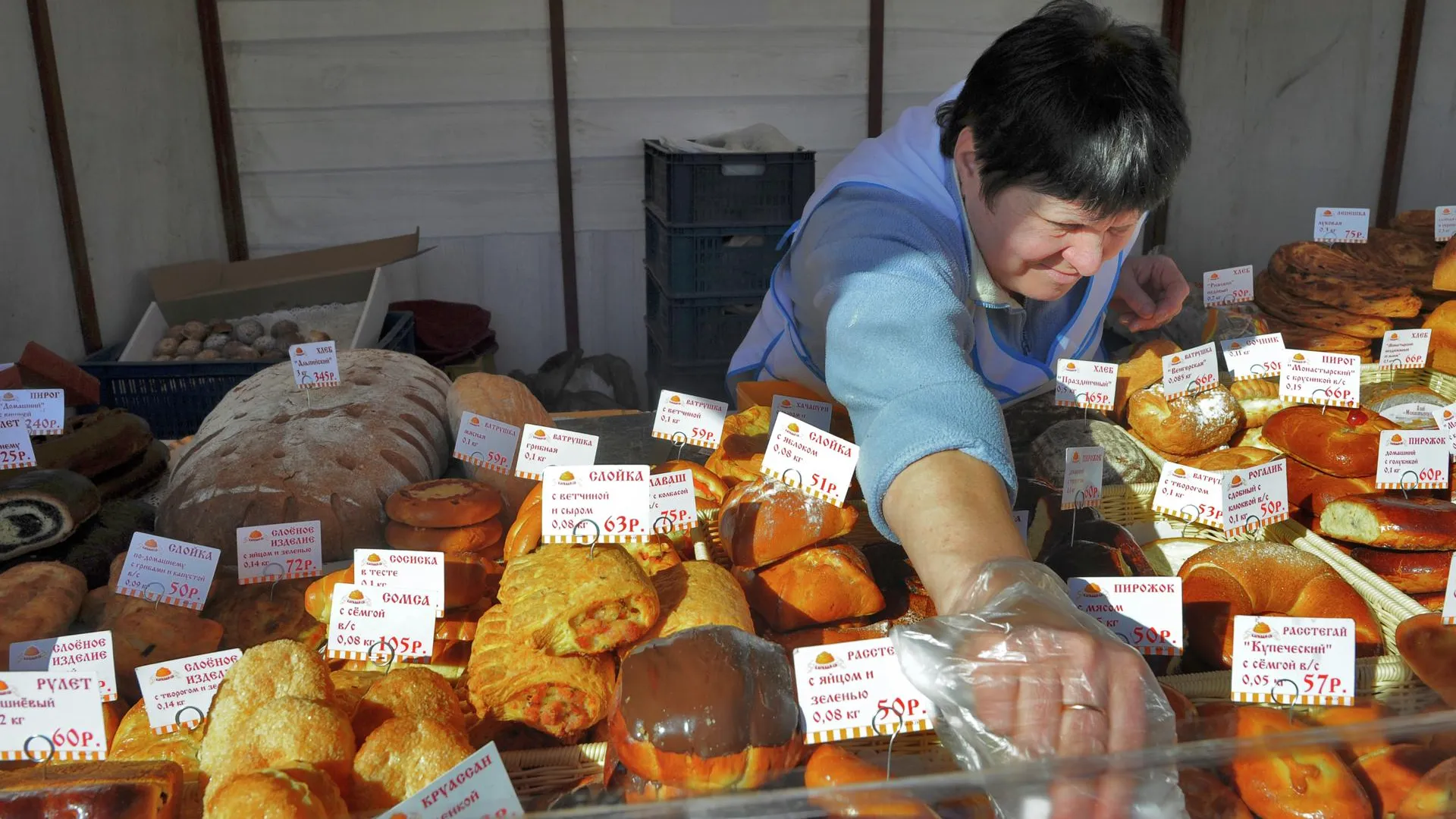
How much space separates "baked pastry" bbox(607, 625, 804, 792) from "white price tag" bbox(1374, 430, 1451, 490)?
4.62 feet

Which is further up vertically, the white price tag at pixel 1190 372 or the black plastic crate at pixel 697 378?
the white price tag at pixel 1190 372

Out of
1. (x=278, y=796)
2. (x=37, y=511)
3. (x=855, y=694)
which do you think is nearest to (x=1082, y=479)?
(x=855, y=694)

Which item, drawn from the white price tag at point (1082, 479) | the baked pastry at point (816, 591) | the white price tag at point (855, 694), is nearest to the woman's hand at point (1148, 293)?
the white price tag at point (1082, 479)

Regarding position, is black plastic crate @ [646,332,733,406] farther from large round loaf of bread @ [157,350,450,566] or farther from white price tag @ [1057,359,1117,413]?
white price tag @ [1057,359,1117,413]

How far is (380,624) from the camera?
143 cm

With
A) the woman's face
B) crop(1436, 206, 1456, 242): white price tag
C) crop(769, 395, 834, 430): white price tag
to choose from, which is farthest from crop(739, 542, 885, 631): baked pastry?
crop(1436, 206, 1456, 242): white price tag

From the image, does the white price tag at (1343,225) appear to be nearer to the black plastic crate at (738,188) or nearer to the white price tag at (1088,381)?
the white price tag at (1088,381)

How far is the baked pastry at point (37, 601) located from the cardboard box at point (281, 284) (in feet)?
7.50

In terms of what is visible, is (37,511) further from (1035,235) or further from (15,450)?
(1035,235)

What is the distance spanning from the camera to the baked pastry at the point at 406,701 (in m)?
1.19

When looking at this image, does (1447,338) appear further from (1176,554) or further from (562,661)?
(562,661)

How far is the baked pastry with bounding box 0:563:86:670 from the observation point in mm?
1479

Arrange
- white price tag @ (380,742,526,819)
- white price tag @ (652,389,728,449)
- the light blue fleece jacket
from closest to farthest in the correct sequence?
1. white price tag @ (380,742,526,819)
2. the light blue fleece jacket
3. white price tag @ (652,389,728,449)

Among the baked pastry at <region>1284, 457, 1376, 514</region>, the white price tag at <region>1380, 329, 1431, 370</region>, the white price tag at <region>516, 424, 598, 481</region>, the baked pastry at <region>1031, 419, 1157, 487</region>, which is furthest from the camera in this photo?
the white price tag at <region>1380, 329, 1431, 370</region>
